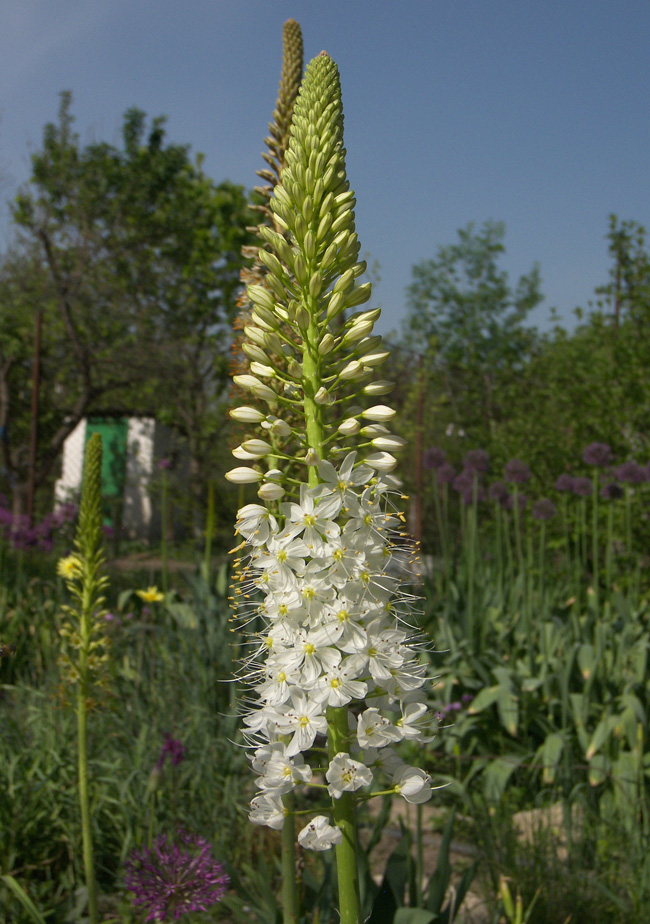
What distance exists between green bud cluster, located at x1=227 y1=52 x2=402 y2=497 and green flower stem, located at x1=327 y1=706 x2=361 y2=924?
568 mm

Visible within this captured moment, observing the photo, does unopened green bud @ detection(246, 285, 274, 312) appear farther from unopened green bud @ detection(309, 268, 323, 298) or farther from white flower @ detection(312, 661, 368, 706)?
white flower @ detection(312, 661, 368, 706)

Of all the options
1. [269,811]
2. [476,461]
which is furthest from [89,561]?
[476,461]

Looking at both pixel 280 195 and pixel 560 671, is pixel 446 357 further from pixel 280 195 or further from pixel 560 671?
pixel 280 195

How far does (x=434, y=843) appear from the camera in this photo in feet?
14.4

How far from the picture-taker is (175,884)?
Answer: 2.53 meters

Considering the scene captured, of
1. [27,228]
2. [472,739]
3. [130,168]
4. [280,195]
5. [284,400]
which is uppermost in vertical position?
[130,168]

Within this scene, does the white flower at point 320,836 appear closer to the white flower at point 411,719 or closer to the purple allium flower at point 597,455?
the white flower at point 411,719

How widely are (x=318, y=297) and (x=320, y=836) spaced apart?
1.23 meters

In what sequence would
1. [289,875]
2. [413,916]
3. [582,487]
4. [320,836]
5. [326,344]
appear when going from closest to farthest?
1. [320,836]
2. [326,344]
3. [289,875]
4. [413,916]
5. [582,487]

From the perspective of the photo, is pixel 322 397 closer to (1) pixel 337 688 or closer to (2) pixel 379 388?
(2) pixel 379 388

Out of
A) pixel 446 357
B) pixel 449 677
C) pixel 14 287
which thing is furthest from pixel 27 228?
pixel 449 677

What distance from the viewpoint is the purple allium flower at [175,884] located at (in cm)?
249

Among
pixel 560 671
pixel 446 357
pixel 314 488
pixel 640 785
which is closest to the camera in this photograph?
pixel 314 488

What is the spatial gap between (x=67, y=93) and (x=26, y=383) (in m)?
7.23
